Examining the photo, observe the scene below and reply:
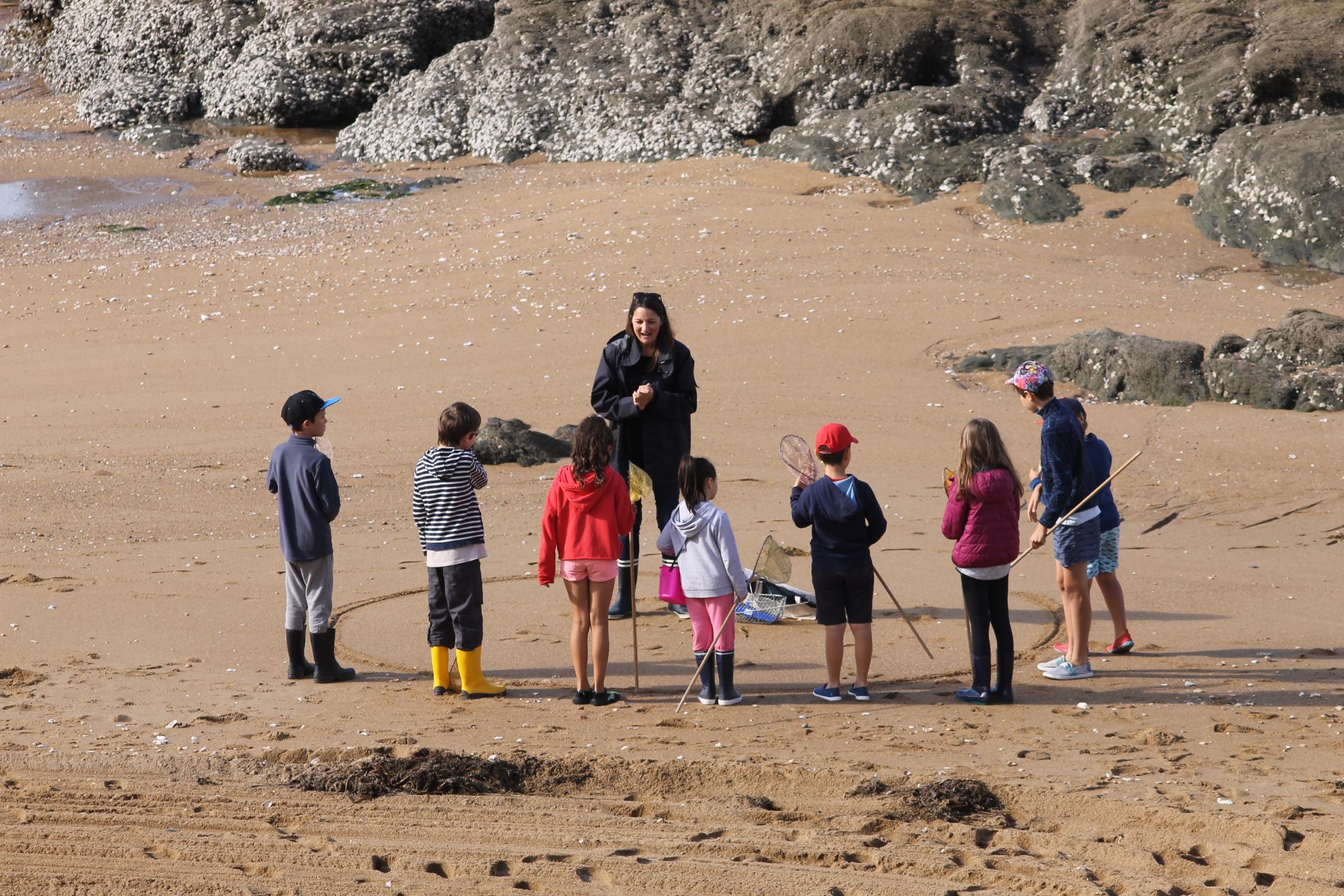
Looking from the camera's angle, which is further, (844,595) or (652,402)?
(652,402)

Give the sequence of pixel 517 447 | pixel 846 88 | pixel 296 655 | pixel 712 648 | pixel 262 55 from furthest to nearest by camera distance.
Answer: pixel 262 55, pixel 846 88, pixel 517 447, pixel 296 655, pixel 712 648

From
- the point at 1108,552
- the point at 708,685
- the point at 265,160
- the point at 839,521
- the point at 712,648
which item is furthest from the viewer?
the point at 265,160

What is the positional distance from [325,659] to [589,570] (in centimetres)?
143

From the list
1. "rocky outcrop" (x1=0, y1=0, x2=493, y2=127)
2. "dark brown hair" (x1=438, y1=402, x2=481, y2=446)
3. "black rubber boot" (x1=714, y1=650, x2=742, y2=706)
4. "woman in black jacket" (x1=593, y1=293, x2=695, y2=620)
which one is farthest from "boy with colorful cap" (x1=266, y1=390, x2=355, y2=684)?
"rocky outcrop" (x1=0, y1=0, x2=493, y2=127)

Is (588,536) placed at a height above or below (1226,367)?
below

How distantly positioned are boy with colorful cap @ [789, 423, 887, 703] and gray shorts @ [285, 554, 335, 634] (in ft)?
7.54

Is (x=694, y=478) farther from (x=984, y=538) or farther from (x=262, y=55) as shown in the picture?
(x=262, y=55)

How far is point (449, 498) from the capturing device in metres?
5.97

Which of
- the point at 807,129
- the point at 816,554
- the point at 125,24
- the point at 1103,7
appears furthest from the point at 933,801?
the point at 125,24

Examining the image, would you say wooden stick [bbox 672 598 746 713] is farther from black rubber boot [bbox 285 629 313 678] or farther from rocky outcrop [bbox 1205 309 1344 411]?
rocky outcrop [bbox 1205 309 1344 411]

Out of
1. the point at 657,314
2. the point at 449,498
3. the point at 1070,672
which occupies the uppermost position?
the point at 657,314

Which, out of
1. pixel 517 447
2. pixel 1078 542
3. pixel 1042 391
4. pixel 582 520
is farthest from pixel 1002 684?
pixel 517 447

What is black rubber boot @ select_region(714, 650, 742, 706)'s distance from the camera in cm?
584

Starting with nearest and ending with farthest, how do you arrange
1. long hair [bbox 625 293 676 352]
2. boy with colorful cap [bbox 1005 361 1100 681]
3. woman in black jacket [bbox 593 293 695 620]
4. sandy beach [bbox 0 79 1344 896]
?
sandy beach [bbox 0 79 1344 896], boy with colorful cap [bbox 1005 361 1100 681], long hair [bbox 625 293 676 352], woman in black jacket [bbox 593 293 695 620]
